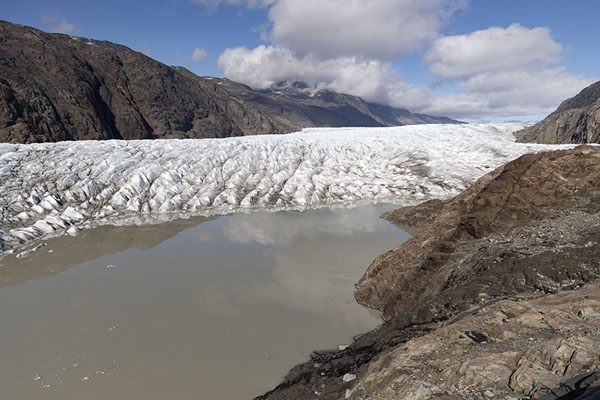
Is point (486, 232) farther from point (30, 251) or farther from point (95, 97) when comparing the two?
point (95, 97)

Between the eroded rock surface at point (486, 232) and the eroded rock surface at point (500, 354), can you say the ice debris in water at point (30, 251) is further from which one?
the eroded rock surface at point (500, 354)

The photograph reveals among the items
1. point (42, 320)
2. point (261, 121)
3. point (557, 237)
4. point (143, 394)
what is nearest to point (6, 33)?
point (261, 121)

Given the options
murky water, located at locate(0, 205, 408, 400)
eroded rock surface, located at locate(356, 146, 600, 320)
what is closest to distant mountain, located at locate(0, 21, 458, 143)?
murky water, located at locate(0, 205, 408, 400)

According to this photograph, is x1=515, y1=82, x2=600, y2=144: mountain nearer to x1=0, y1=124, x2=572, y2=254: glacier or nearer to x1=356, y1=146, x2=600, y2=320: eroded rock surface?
x1=0, y1=124, x2=572, y2=254: glacier

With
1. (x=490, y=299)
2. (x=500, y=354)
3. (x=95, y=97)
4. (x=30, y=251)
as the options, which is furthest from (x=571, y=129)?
(x=95, y=97)

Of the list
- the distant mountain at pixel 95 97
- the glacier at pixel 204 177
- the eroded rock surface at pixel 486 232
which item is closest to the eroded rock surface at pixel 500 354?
the eroded rock surface at pixel 486 232

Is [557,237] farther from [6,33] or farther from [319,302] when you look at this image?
[6,33]
